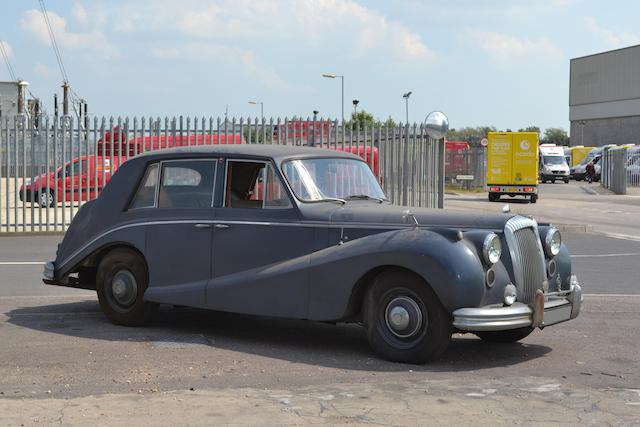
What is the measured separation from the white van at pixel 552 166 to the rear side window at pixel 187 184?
6006cm

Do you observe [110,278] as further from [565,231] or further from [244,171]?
[565,231]

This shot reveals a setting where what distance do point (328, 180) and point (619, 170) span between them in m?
44.7

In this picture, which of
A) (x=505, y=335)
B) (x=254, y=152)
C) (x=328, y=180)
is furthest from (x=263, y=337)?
(x=505, y=335)

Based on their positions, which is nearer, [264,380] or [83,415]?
[83,415]

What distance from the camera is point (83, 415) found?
584cm

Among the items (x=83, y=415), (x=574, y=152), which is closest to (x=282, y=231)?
(x=83, y=415)

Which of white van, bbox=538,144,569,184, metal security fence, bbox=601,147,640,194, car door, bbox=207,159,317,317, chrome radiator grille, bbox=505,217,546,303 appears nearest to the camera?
chrome radiator grille, bbox=505,217,546,303

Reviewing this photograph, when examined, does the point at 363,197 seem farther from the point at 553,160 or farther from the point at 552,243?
the point at 553,160

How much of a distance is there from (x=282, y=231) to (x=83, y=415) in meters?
2.79

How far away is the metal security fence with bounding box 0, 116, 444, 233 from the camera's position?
20516 mm

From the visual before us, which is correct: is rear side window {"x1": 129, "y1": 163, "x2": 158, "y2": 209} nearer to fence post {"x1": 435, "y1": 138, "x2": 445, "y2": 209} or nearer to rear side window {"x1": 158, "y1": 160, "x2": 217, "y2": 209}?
rear side window {"x1": 158, "y1": 160, "x2": 217, "y2": 209}

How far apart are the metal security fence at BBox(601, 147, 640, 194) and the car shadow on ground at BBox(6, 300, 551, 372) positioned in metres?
43.9

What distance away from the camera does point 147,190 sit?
903 centimetres

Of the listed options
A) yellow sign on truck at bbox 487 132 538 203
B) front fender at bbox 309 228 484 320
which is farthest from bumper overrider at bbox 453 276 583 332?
yellow sign on truck at bbox 487 132 538 203
